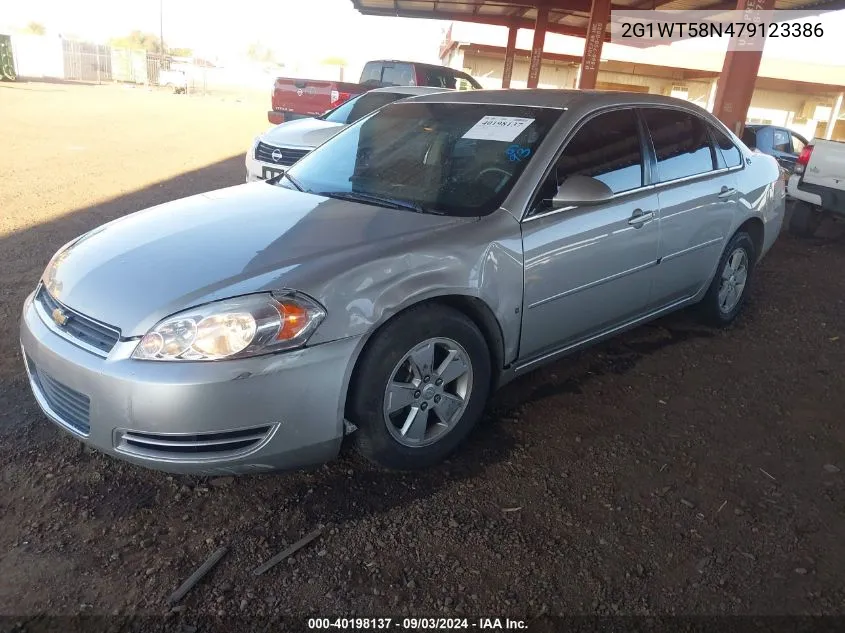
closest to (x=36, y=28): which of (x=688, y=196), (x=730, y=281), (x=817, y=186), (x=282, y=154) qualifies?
(x=282, y=154)

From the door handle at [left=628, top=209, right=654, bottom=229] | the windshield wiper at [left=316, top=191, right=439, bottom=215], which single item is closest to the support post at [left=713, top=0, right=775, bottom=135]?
the door handle at [left=628, top=209, right=654, bottom=229]

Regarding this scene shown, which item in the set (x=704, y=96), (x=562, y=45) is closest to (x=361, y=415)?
(x=562, y=45)

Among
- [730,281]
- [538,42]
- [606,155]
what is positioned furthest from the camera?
[538,42]

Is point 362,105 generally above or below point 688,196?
below

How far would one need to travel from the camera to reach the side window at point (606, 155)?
3326mm

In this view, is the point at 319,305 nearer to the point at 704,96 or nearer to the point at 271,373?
the point at 271,373

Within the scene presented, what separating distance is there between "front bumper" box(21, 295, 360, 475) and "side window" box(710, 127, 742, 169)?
3119mm

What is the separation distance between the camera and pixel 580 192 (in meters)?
3.13

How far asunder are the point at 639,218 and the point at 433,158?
3.78 ft

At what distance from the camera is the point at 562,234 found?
3.24m

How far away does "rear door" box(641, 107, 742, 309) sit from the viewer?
390 centimetres

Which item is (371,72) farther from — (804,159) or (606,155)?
(606,155)

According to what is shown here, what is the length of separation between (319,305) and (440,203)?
3.25 feet

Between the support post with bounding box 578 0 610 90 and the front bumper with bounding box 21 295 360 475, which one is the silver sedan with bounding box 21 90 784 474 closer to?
the front bumper with bounding box 21 295 360 475
